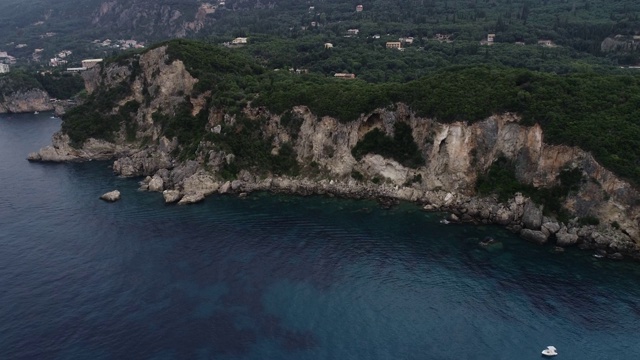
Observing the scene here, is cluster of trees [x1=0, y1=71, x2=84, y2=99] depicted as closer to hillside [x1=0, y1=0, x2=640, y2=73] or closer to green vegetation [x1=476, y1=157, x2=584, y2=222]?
hillside [x1=0, y1=0, x2=640, y2=73]

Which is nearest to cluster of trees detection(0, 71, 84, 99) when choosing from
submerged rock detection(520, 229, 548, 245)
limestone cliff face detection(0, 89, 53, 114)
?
limestone cliff face detection(0, 89, 53, 114)

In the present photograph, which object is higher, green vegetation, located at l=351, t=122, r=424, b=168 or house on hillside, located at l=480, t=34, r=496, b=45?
house on hillside, located at l=480, t=34, r=496, b=45

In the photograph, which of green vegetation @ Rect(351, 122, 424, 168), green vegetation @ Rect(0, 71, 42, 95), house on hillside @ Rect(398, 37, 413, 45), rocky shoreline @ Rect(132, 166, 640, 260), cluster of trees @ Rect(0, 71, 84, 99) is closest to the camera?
rocky shoreline @ Rect(132, 166, 640, 260)

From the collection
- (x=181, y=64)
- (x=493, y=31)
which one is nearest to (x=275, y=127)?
(x=181, y=64)

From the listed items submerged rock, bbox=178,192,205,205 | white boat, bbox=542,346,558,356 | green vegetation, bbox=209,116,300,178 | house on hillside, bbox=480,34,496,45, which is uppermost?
house on hillside, bbox=480,34,496,45

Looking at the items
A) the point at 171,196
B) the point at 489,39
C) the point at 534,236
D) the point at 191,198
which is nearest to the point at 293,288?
the point at 191,198

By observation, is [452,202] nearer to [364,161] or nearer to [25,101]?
[364,161]

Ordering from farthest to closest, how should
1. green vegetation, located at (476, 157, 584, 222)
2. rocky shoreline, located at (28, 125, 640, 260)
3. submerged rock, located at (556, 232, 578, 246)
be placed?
green vegetation, located at (476, 157, 584, 222)
rocky shoreline, located at (28, 125, 640, 260)
submerged rock, located at (556, 232, 578, 246)
